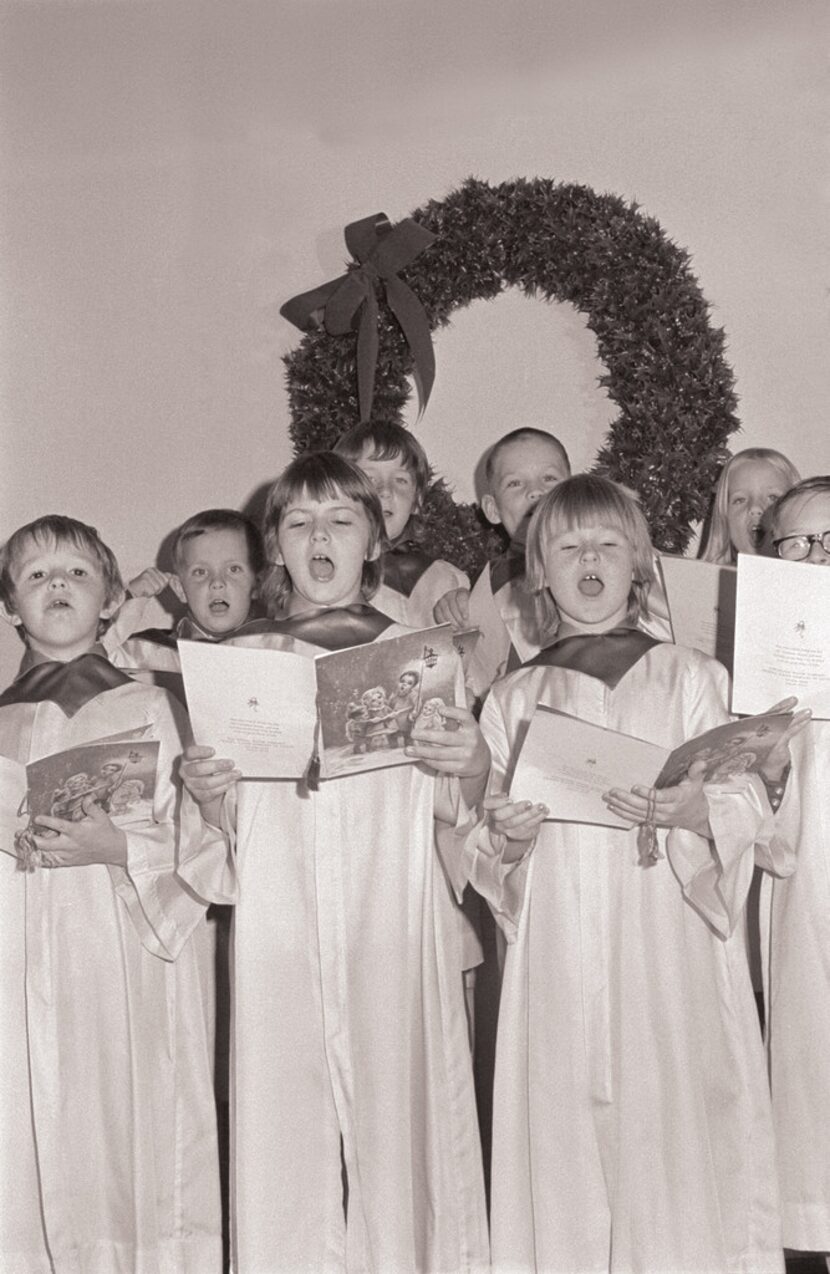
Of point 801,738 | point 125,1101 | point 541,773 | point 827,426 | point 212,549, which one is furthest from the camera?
point 827,426

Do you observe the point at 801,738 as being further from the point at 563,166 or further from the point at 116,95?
the point at 116,95

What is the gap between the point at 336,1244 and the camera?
120 inches

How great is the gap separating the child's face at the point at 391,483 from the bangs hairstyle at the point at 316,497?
77 centimetres

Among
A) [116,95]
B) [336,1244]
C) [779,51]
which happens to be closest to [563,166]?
[779,51]

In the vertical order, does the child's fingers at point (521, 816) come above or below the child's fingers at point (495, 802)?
below

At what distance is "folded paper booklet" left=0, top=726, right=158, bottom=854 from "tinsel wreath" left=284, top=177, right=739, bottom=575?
2237 millimetres

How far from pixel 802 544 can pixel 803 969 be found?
1.02m

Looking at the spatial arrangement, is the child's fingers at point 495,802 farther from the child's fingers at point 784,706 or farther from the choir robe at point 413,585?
the choir robe at point 413,585

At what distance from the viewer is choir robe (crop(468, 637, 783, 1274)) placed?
301 centimetres

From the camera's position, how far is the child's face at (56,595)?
3.44 meters

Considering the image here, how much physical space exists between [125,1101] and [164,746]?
2.67 ft

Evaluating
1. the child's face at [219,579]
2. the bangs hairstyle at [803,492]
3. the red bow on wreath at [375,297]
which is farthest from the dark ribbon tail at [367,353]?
the bangs hairstyle at [803,492]

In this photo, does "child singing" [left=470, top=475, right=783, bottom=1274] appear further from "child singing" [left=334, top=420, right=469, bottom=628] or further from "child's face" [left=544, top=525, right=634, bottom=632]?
"child singing" [left=334, top=420, right=469, bottom=628]

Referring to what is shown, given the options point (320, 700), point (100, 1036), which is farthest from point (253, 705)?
point (100, 1036)
